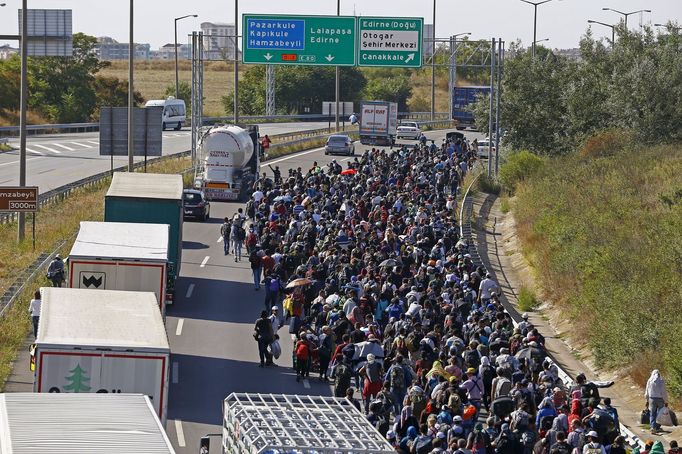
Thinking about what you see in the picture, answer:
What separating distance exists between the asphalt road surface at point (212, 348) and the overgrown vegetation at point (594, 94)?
25194 millimetres

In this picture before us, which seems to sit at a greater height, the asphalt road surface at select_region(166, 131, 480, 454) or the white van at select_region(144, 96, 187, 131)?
the white van at select_region(144, 96, 187, 131)

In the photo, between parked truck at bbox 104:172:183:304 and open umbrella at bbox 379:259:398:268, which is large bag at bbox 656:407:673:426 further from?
parked truck at bbox 104:172:183:304

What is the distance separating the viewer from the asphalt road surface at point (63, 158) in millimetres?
58062

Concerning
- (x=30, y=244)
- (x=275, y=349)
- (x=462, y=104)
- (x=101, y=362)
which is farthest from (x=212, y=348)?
(x=462, y=104)

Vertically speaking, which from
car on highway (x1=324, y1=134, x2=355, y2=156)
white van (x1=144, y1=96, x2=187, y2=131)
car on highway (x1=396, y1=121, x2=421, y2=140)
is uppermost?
white van (x1=144, y1=96, x2=187, y2=131)

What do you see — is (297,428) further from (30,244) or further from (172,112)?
(172,112)

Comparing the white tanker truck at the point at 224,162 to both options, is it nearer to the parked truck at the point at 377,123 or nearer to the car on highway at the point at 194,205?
the car on highway at the point at 194,205

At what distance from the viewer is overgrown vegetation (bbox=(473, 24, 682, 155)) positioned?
193ft

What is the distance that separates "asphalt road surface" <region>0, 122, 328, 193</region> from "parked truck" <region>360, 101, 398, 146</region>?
9917 millimetres

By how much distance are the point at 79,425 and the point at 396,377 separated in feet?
29.7

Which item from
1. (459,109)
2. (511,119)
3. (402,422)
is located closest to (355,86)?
(459,109)

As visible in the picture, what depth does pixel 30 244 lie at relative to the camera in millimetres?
37875

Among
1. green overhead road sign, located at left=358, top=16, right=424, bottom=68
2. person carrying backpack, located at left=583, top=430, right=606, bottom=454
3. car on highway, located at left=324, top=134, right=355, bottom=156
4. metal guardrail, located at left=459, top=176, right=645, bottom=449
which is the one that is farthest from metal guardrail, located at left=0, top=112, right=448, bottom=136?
person carrying backpack, located at left=583, top=430, right=606, bottom=454

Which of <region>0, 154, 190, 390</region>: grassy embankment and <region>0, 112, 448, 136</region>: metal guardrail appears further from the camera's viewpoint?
<region>0, 112, 448, 136</region>: metal guardrail
